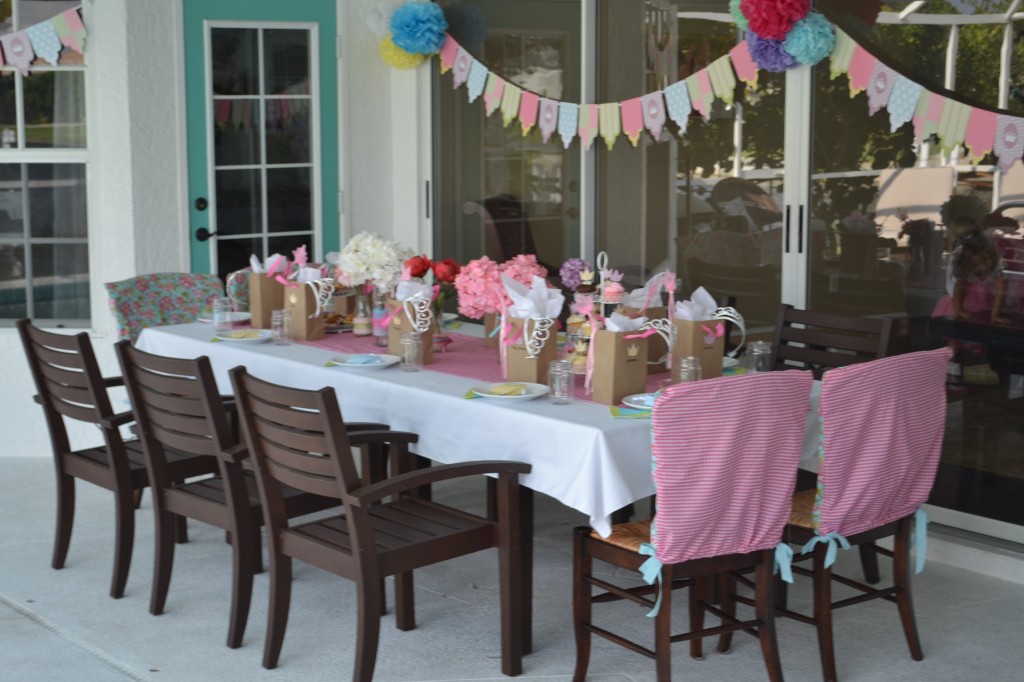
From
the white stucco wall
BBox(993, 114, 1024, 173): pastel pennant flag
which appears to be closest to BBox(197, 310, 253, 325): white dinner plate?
the white stucco wall

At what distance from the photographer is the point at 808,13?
4.72 meters

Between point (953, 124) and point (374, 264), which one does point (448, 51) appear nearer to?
point (374, 264)

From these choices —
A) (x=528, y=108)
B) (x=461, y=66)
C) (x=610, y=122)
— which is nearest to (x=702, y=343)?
(x=610, y=122)

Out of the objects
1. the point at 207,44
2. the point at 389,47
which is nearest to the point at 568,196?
the point at 389,47

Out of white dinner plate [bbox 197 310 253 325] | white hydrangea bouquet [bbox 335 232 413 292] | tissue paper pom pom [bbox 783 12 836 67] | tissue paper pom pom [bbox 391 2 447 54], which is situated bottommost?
white dinner plate [bbox 197 310 253 325]

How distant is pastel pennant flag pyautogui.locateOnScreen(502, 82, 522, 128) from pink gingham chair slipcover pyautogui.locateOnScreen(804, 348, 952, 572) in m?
3.16

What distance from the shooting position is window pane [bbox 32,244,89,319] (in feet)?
20.5

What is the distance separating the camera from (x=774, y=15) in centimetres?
467

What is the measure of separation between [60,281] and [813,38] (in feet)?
12.3

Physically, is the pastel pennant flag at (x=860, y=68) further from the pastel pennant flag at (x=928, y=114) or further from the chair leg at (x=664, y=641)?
the chair leg at (x=664, y=641)

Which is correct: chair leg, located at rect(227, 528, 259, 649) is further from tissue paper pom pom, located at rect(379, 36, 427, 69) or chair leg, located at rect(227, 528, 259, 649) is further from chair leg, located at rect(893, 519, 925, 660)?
tissue paper pom pom, located at rect(379, 36, 427, 69)

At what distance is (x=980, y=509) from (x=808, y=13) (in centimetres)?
189

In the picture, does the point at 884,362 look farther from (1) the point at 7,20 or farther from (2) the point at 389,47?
(1) the point at 7,20

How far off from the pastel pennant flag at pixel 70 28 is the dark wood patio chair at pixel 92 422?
2214mm
